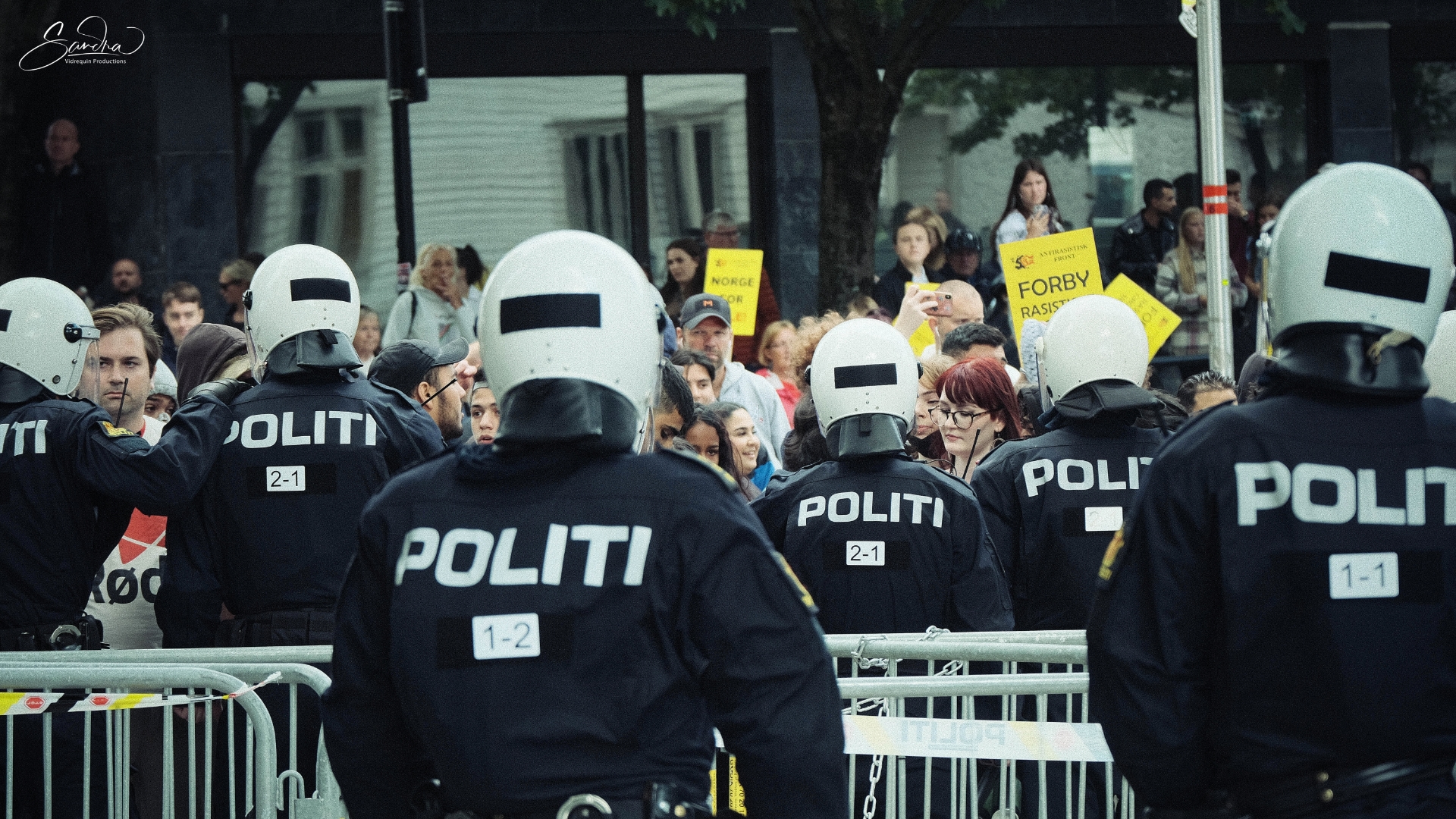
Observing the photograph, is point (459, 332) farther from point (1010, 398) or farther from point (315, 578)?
point (315, 578)

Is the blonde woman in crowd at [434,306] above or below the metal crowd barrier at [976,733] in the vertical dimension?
above

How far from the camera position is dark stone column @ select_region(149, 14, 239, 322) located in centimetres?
1320

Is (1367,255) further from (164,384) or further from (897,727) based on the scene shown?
(164,384)

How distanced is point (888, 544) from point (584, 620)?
2896 millimetres

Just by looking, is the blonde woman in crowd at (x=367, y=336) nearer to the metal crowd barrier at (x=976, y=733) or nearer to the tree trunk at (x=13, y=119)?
the tree trunk at (x=13, y=119)

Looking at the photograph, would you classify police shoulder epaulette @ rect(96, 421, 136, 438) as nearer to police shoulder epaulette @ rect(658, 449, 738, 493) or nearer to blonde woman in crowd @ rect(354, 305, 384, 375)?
police shoulder epaulette @ rect(658, 449, 738, 493)

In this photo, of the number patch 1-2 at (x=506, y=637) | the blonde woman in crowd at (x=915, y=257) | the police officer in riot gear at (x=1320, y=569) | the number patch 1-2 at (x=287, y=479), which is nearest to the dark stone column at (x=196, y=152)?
the blonde woman in crowd at (x=915, y=257)

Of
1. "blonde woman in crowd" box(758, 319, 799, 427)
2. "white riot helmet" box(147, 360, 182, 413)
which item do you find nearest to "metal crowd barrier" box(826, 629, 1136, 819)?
"white riot helmet" box(147, 360, 182, 413)

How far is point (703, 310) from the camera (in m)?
9.92

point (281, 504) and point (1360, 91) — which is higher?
point (1360, 91)

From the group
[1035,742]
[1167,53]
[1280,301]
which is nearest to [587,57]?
[1167,53]

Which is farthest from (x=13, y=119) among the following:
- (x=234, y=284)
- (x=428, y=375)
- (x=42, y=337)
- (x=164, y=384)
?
(x=42, y=337)

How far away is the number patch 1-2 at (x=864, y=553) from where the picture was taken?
19.1ft

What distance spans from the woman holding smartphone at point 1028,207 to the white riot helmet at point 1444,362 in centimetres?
664
